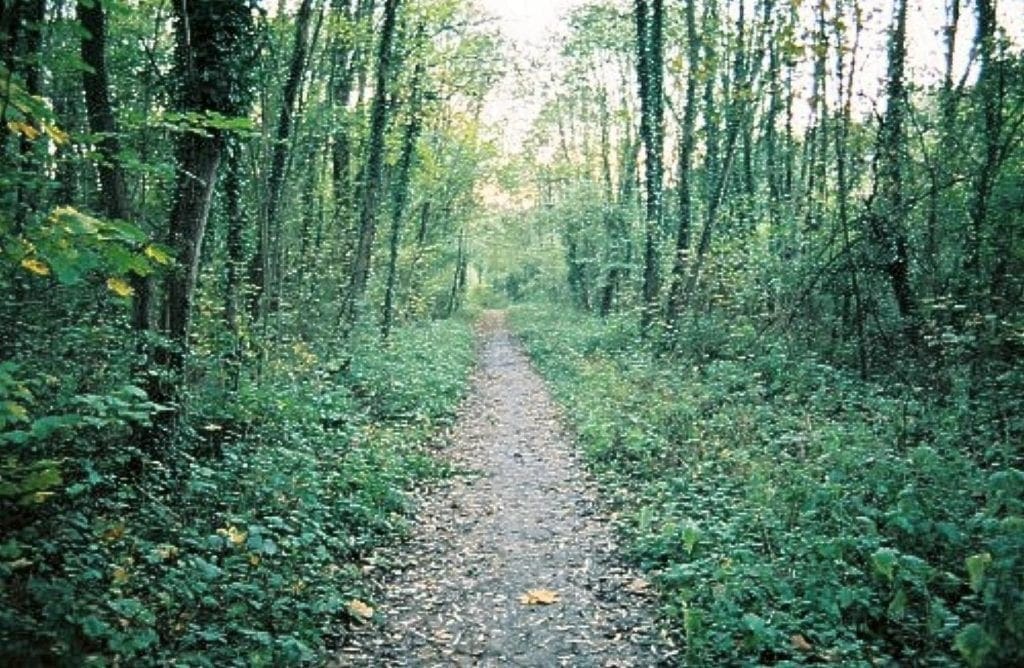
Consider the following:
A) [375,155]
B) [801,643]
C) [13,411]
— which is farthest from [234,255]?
[801,643]

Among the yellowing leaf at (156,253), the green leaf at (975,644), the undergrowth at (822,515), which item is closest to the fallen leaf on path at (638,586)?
the undergrowth at (822,515)

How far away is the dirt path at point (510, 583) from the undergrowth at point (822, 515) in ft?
1.29

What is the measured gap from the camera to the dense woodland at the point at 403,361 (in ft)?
15.8

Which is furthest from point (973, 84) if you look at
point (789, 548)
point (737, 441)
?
point (789, 548)

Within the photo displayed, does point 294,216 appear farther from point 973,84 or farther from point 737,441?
point 973,84

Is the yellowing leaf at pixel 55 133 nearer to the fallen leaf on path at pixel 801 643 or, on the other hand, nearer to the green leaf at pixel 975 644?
the fallen leaf on path at pixel 801 643

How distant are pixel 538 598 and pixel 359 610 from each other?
1.59 meters

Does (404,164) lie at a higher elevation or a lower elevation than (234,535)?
higher

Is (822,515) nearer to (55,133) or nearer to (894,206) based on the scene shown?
(55,133)

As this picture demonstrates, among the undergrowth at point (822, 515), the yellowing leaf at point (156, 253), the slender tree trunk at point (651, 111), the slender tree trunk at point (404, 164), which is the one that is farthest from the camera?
the slender tree trunk at point (404, 164)

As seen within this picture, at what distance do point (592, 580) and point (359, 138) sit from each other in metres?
16.2

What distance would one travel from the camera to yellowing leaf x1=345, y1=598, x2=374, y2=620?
6.03 metres

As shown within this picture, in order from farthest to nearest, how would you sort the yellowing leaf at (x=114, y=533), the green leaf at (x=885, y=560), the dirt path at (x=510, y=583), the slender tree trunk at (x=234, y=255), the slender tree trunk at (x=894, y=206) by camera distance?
the slender tree trunk at (x=894, y=206)
the slender tree trunk at (x=234, y=255)
the dirt path at (x=510, y=583)
the yellowing leaf at (x=114, y=533)
the green leaf at (x=885, y=560)

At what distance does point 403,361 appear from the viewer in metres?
17.2
